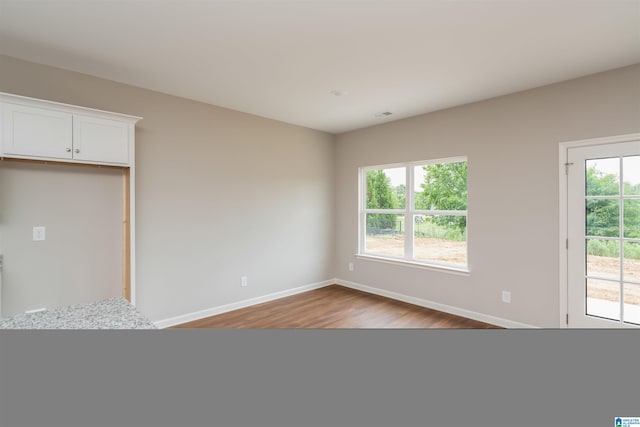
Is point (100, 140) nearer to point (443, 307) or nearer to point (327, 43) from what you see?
point (327, 43)

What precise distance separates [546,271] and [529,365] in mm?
3528

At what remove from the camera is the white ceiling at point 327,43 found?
193 centimetres

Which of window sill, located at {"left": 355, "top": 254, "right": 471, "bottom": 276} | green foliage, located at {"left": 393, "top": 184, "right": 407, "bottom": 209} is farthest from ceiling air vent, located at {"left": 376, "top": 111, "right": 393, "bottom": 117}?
window sill, located at {"left": 355, "top": 254, "right": 471, "bottom": 276}

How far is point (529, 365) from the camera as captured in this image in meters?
0.28

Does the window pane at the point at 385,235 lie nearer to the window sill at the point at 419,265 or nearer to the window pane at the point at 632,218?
the window sill at the point at 419,265

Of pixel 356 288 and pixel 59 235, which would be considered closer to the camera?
pixel 59 235

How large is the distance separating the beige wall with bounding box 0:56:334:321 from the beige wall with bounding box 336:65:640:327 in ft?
5.44

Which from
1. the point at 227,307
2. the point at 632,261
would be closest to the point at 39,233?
the point at 227,307

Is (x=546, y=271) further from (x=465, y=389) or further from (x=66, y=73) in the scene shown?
(x=66, y=73)

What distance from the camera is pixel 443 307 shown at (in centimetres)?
387

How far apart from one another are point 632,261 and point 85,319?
393 centimetres

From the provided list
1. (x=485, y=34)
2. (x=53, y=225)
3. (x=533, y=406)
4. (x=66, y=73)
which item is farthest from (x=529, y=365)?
(x=66, y=73)

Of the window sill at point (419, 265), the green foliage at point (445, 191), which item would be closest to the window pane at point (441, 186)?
the green foliage at point (445, 191)

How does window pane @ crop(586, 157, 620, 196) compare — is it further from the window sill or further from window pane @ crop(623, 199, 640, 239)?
the window sill
